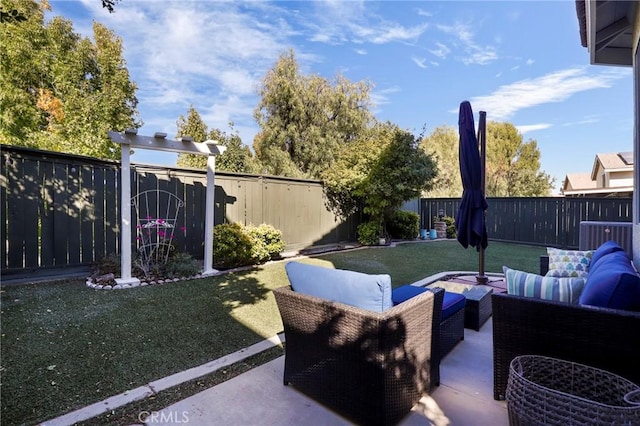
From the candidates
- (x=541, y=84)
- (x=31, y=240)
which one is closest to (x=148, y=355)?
(x=31, y=240)

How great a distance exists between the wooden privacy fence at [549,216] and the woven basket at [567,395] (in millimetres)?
10551

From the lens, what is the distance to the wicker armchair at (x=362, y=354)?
1779mm

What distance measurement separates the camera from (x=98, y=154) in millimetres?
10070

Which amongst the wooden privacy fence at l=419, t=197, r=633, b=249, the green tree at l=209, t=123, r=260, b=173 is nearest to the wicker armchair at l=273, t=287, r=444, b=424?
the wooden privacy fence at l=419, t=197, r=633, b=249

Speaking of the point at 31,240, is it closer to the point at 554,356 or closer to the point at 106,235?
the point at 106,235

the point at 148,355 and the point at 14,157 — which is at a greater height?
the point at 14,157

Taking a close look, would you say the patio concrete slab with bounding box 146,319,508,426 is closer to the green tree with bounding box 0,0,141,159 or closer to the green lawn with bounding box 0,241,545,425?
the green lawn with bounding box 0,241,545,425

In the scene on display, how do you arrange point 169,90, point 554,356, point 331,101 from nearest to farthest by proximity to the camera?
point 554,356 < point 169,90 < point 331,101

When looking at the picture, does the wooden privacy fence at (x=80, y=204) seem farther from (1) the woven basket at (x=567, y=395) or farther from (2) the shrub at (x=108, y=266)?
(1) the woven basket at (x=567, y=395)

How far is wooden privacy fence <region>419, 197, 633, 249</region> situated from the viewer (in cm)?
967

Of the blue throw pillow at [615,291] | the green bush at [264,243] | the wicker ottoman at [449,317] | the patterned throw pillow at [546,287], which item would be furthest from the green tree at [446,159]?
the blue throw pillow at [615,291]

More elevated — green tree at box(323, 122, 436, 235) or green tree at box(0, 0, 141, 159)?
green tree at box(0, 0, 141, 159)

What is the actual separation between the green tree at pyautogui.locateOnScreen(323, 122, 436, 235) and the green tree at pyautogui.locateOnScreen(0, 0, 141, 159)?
7.65 metres

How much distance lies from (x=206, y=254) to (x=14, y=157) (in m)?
3.20
